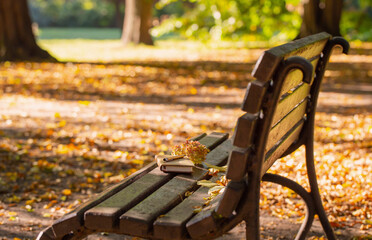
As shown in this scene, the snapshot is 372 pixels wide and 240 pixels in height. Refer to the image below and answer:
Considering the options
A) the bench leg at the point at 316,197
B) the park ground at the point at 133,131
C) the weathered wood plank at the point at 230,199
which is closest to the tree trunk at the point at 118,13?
the park ground at the point at 133,131

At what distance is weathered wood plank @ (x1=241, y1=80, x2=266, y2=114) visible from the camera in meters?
2.08

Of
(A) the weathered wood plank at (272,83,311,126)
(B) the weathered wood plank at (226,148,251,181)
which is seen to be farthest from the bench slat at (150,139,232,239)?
(A) the weathered wood plank at (272,83,311,126)

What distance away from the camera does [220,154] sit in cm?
336

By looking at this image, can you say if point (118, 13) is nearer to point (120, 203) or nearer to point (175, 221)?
point (120, 203)

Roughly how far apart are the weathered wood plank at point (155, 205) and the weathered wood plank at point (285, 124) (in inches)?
18.2

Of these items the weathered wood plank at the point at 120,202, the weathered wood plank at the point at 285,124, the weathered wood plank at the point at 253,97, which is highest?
the weathered wood plank at the point at 253,97

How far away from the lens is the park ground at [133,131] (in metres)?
4.14

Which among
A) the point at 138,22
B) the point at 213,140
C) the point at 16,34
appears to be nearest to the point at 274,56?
the point at 213,140

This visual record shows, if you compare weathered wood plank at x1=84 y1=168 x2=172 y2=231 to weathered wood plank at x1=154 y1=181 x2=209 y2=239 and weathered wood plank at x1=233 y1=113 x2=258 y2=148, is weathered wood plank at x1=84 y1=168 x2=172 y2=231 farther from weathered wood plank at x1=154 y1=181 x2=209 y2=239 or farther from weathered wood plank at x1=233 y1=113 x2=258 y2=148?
weathered wood plank at x1=233 y1=113 x2=258 y2=148

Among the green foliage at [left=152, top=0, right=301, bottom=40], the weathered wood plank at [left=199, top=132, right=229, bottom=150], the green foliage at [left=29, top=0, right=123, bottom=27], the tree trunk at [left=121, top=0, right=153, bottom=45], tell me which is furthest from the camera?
the green foliage at [left=29, top=0, right=123, bottom=27]

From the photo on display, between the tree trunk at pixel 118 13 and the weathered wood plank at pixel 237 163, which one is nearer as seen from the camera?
the weathered wood plank at pixel 237 163

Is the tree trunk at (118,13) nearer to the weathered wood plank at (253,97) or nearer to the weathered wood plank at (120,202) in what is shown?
the weathered wood plank at (120,202)

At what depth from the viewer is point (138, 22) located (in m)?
20.6

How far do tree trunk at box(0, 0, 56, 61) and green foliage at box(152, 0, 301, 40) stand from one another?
5.75 meters
